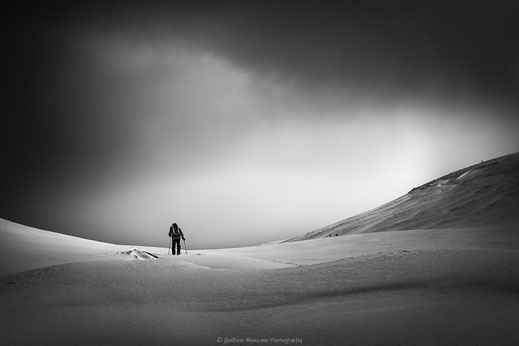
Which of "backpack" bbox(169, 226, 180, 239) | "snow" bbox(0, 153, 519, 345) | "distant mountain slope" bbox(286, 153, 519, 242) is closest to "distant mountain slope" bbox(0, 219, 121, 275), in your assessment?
"backpack" bbox(169, 226, 180, 239)

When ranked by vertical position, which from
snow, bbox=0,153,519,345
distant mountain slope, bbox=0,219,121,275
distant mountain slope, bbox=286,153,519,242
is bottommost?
snow, bbox=0,153,519,345

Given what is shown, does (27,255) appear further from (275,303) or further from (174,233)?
(275,303)

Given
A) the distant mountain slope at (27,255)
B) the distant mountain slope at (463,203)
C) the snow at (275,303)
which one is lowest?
the snow at (275,303)

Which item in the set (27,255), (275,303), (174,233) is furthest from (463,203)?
(27,255)

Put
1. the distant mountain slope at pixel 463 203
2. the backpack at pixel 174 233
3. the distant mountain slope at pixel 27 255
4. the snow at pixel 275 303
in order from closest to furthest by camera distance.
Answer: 1. the snow at pixel 275 303
2. the distant mountain slope at pixel 27 255
3. the backpack at pixel 174 233
4. the distant mountain slope at pixel 463 203

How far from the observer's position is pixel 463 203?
20.6 metres

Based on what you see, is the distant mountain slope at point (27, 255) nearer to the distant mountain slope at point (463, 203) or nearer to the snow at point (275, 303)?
the snow at point (275, 303)

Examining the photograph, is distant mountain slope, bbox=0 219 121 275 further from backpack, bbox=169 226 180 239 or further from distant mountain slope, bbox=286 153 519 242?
distant mountain slope, bbox=286 153 519 242

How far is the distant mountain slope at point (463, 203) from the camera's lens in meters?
17.5

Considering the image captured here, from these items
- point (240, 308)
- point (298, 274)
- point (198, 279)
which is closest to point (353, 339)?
point (240, 308)

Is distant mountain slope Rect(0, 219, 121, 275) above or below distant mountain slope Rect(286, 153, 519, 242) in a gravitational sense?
below

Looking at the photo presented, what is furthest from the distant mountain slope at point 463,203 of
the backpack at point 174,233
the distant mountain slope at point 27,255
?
the distant mountain slope at point 27,255

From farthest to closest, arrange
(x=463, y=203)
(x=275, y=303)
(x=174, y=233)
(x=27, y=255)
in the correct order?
(x=463, y=203)
(x=174, y=233)
(x=27, y=255)
(x=275, y=303)

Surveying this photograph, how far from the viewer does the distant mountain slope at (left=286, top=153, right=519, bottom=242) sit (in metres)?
17.5
